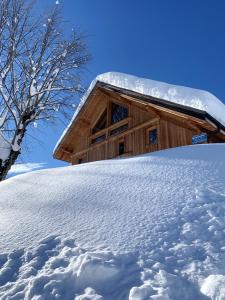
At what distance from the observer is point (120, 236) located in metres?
2.33

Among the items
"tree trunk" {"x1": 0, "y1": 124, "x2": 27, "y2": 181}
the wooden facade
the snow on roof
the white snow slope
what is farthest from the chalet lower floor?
the white snow slope

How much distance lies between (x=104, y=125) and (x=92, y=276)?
12.3 m

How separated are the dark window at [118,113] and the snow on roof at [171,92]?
142 centimetres

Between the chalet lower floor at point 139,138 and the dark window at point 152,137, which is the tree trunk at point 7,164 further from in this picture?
the dark window at point 152,137

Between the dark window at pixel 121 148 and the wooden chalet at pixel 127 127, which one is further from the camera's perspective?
the dark window at pixel 121 148

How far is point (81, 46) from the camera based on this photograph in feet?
37.1

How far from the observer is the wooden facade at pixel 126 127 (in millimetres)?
8711

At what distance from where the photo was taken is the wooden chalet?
860cm

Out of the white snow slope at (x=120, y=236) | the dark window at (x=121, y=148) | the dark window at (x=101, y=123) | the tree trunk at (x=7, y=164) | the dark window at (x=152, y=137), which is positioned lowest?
the white snow slope at (x=120, y=236)

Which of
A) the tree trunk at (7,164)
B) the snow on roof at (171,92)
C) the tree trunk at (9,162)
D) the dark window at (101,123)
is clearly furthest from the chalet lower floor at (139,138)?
the tree trunk at (7,164)

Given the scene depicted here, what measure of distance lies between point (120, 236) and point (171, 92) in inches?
299

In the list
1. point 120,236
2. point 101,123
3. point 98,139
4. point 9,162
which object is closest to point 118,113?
point 101,123

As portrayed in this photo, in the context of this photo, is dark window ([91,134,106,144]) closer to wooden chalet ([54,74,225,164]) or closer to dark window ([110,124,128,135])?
wooden chalet ([54,74,225,164])

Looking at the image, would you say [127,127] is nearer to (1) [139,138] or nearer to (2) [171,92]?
(1) [139,138]
